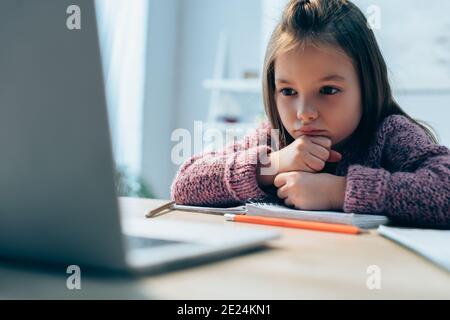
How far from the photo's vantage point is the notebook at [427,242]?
393mm

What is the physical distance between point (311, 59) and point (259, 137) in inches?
9.0

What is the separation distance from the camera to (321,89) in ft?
2.75

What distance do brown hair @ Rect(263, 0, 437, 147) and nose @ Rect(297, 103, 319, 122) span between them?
0.11m

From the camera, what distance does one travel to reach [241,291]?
11.9 inches

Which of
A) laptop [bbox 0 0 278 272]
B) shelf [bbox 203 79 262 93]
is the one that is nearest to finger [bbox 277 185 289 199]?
laptop [bbox 0 0 278 272]

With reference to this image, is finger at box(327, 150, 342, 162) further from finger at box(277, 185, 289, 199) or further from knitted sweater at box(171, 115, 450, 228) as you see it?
finger at box(277, 185, 289, 199)

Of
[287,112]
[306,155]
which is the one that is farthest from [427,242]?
[287,112]

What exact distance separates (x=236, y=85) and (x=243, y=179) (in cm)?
194

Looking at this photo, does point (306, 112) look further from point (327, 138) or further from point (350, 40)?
point (350, 40)

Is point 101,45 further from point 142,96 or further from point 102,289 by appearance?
point 142,96

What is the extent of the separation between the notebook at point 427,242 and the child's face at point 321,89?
12.5 inches

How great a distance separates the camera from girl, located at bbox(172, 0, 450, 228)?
0.72 meters

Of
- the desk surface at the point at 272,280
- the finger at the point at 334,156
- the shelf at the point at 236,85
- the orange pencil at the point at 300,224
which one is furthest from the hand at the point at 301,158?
the shelf at the point at 236,85
